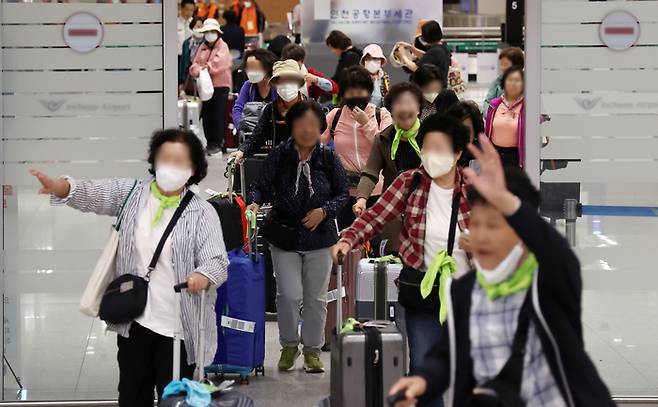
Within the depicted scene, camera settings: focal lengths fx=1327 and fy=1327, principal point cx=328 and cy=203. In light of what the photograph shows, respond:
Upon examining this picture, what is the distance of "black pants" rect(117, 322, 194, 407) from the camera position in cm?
556

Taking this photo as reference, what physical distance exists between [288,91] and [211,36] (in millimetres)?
8047

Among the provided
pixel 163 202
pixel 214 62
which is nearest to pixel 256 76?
pixel 163 202

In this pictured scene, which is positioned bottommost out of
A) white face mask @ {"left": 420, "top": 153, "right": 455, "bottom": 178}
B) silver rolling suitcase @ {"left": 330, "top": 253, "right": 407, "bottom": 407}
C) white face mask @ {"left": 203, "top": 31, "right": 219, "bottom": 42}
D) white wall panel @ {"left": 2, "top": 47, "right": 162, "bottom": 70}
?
silver rolling suitcase @ {"left": 330, "top": 253, "right": 407, "bottom": 407}

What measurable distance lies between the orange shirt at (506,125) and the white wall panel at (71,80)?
3.43 meters

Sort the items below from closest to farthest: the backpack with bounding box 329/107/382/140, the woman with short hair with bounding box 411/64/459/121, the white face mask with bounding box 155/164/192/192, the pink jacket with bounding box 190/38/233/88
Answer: the white face mask with bounding box 155/164/192/192 → the backpack with bounding box 329/107/382/140 → the woman with short hair with bounding box 411/64/459/121 → the pink jacket with bounding box 190/38/233/88

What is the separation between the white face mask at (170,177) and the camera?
18.0ft

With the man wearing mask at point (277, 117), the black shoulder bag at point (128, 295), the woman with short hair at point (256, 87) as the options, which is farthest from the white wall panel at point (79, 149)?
the woman with short hair at point (256, 87)

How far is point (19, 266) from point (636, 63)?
11.1ft

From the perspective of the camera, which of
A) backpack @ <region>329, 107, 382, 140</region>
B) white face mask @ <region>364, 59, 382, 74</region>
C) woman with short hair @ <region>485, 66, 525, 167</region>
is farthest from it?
white face mask @ <region>364, 59, 382, 74</region>

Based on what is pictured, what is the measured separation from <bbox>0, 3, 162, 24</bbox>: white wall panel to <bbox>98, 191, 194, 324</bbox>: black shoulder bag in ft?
5.31

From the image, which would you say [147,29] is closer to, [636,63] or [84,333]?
[84,333]

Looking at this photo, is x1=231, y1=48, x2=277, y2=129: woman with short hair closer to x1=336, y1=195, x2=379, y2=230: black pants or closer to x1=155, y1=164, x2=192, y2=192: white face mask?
x1=336, y1=195, x2=379, y2=230: black pants

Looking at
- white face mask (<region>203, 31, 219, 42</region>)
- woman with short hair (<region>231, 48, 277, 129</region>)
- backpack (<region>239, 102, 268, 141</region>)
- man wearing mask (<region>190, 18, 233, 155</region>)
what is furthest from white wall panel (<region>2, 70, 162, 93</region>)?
white face mask (<region>203, 31, 219, 42</region>)

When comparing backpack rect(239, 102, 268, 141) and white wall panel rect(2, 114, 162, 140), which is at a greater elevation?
backpack rect(239, 102, 268, 141)
